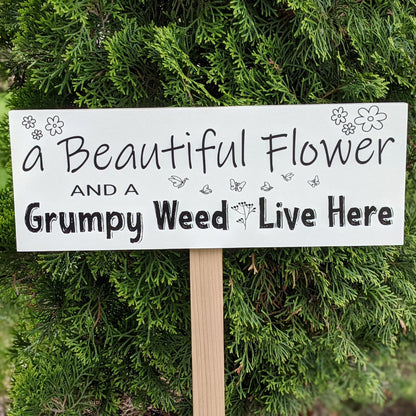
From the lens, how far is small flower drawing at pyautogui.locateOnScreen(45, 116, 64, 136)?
97 cm

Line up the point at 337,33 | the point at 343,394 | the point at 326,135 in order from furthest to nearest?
the point at 343,394 → the point at 337,33 → the point at 326,135

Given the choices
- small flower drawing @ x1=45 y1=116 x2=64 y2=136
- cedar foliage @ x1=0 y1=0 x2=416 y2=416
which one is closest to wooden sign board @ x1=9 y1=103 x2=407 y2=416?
small flower drawing @ x1=45 y1=116 x2=64 y2=136

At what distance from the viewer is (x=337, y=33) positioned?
1.10 metres

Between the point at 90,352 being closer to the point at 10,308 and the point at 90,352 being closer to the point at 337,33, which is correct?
the point at 10,308

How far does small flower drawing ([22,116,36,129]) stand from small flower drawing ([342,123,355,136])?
675 millimetres

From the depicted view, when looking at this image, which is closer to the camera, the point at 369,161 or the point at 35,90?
the point at 369,161

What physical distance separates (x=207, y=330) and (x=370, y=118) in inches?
23.9

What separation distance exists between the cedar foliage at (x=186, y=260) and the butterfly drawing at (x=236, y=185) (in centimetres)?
21

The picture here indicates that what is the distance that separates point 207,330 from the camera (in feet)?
3.47

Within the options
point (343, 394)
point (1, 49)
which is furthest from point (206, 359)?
point (1, 49)

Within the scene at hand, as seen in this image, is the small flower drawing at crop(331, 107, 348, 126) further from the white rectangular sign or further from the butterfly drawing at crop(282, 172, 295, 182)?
the butterfly drawing at crop(282, 172, 295, 182)

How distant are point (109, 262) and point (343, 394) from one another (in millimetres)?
1126

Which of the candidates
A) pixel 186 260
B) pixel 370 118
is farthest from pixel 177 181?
pixel 370 118

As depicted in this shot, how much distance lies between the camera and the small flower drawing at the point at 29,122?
0.97 metres
